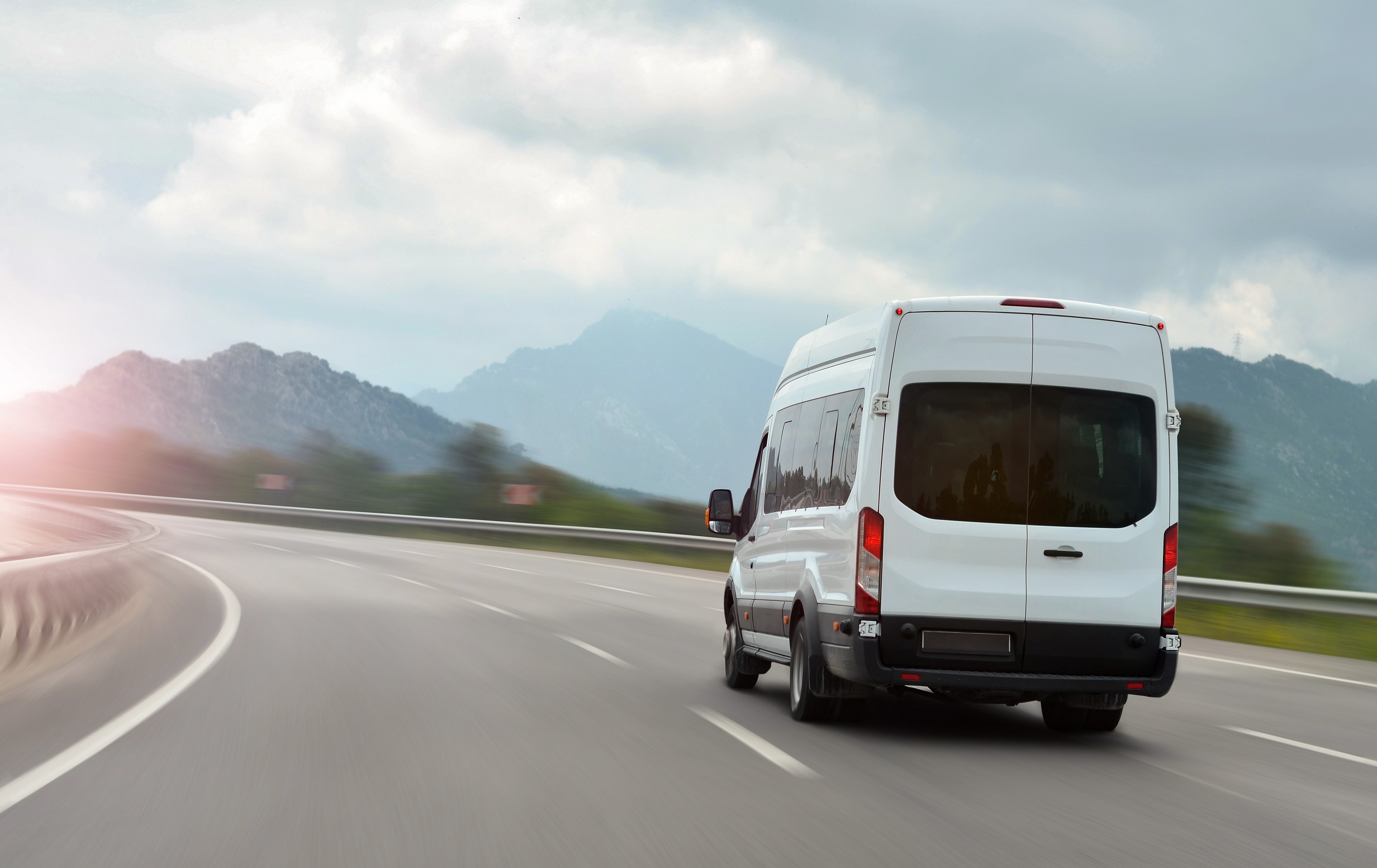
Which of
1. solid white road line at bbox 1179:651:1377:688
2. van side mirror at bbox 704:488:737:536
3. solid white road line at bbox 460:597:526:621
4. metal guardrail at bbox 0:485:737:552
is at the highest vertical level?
metal guardrail at bbox 0:485:737:552

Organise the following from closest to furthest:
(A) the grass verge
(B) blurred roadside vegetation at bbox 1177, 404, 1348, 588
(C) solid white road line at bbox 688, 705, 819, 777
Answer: (C) solid white road line at bbox 688, 705, 819, 777, (A) the grass verge, (B) blurred roadside vegetation at bbox 1177, 404, 1348, 588

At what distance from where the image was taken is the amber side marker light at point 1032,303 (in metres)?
7.97

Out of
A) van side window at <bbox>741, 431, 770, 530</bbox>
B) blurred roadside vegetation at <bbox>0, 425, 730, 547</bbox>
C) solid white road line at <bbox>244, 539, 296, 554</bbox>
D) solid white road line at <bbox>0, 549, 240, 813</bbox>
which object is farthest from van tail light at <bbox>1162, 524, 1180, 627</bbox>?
solid white road line at <bbox>244, 539, 296, 554</bbox>

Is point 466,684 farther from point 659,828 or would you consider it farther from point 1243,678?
point 1243,678

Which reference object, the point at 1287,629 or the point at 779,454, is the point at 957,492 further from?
the point at 1287,629

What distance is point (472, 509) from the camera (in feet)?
149

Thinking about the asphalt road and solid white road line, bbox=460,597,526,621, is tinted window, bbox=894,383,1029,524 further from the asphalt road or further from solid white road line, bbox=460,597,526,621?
solid white road line, bbox=460,597,526,621

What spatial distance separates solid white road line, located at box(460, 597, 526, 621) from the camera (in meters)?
16.4

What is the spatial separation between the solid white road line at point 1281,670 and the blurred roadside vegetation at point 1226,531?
26.1ft

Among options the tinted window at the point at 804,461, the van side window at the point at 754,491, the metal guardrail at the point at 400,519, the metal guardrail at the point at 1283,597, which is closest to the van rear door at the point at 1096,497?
the tinted window at the point at 804,461

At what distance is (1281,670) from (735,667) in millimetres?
5975

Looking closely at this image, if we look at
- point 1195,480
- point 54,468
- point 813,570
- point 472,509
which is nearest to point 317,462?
point 472,509

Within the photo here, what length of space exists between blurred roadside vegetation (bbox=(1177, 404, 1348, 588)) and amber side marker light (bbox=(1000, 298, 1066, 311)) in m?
14.8

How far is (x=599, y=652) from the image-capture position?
1285 centimetres
